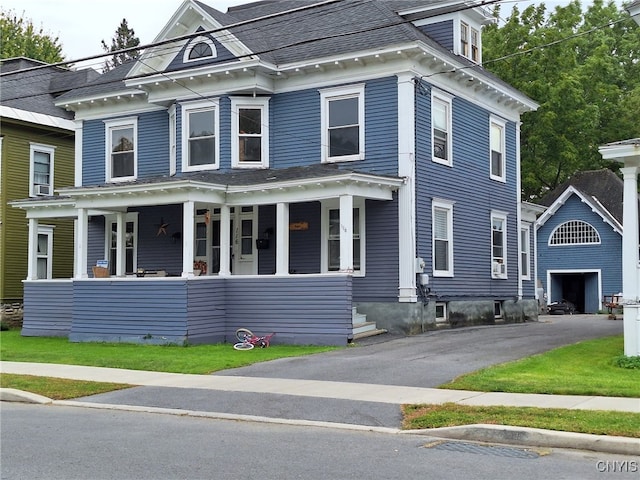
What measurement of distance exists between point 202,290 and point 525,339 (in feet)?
26.6

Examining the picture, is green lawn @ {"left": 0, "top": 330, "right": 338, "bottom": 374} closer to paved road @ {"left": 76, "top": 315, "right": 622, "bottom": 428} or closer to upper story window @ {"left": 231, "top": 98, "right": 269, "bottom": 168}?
paved road @ {"left": 76, "top": 315, "right": 622, "bottom": 428}

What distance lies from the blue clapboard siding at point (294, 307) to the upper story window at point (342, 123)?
412 cm

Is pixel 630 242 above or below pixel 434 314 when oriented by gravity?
above

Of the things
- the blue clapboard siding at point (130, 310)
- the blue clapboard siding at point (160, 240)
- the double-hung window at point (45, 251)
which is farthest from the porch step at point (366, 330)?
the double-hung window at point (45, 251)

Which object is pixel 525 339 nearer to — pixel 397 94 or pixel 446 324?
pixel 446 324

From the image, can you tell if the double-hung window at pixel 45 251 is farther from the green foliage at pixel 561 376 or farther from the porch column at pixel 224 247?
the green foliage at pixel 561 376

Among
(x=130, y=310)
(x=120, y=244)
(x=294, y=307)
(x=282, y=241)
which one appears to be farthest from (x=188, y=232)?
(x=120, y=244)

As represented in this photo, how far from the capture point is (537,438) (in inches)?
368

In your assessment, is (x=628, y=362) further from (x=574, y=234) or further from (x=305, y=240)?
(x=574, y=234)

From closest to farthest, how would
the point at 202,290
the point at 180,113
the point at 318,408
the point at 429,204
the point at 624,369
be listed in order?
the point at 318,408 → the point at 624,369 → the point at 202,290 → the point at 429,204 → the point at 180,113

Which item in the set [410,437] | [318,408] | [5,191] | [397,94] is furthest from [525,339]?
[5,191]

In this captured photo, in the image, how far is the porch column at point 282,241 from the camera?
2086cm

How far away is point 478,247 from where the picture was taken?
83.5ft

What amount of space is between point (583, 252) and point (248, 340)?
27217mm
